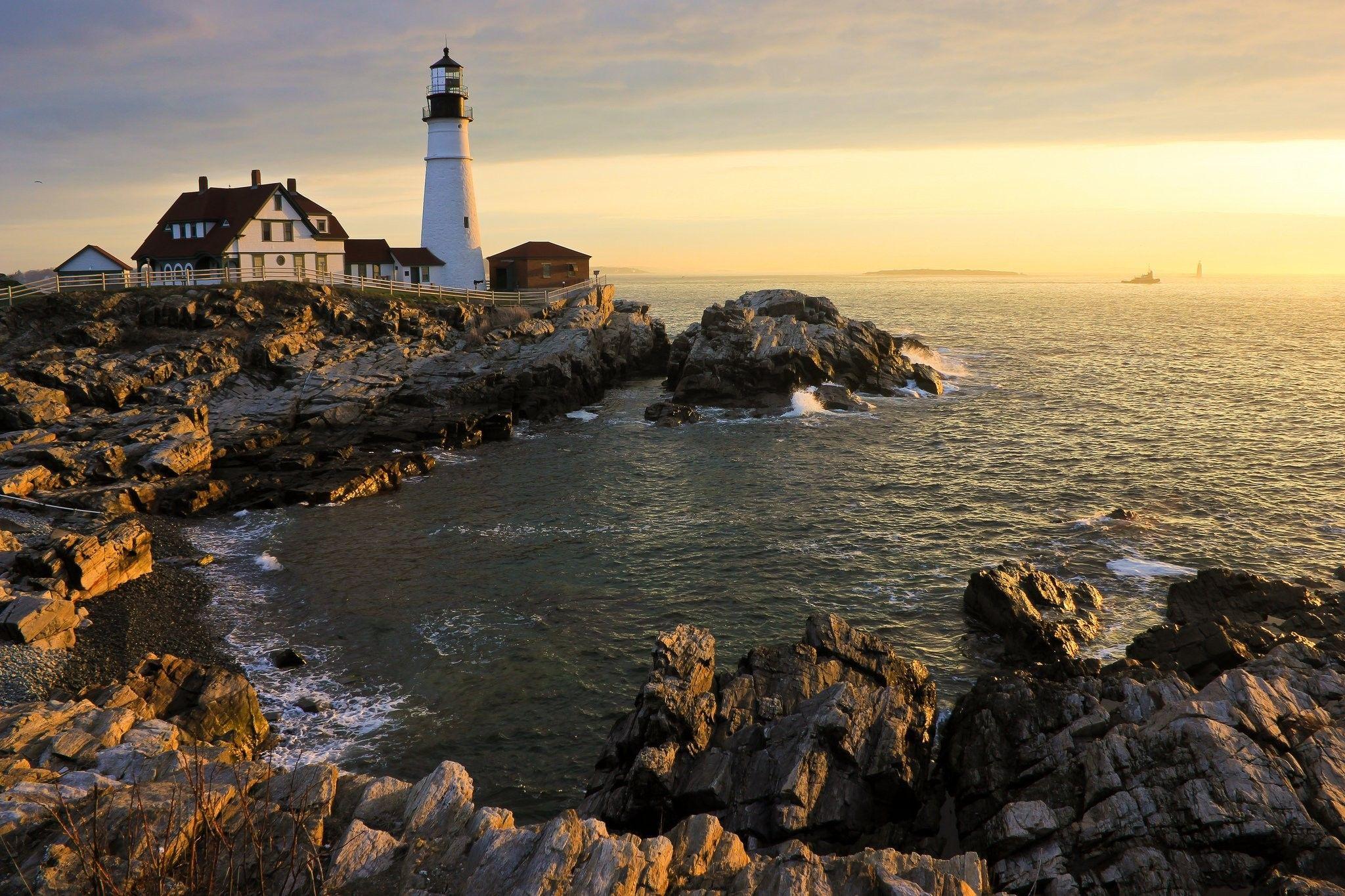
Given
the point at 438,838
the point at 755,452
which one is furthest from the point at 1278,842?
the point at 755,452

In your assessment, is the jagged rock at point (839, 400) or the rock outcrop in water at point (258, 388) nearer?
the rock outcrop in water at point (258, 388)

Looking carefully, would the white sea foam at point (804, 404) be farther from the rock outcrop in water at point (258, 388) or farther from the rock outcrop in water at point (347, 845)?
the rock outcrop in water at point (347, 845)

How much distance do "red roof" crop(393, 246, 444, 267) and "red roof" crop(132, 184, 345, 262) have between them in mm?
8937

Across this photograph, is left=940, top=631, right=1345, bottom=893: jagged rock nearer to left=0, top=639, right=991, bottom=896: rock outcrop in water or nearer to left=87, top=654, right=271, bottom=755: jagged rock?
left=0, top=639, right=991, bottom=896: rock outcrop in water

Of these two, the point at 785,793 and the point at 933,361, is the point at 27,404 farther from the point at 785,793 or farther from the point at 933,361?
the point at 933,361

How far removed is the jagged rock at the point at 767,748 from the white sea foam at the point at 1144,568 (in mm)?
12065

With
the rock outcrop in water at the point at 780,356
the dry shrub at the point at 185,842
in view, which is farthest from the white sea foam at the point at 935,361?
the dry shrub at the point at 185,842

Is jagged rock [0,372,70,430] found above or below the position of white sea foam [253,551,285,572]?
above

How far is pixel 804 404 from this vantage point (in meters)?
55.2

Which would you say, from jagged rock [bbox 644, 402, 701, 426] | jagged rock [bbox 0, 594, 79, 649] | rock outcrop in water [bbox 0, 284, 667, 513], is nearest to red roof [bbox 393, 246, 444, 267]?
rock outcrop in water [bbox 0, 284, 667, 513]

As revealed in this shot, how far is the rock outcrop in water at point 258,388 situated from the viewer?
1388 inches

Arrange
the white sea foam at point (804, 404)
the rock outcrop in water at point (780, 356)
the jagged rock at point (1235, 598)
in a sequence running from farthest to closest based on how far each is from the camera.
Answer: the rock outcrop in water at point (780, 356) → the white sea foam at point (804, 404) → the jagged rock at point (1235, 598)

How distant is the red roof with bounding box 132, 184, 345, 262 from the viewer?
199 feet

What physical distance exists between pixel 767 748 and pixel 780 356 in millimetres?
42870
